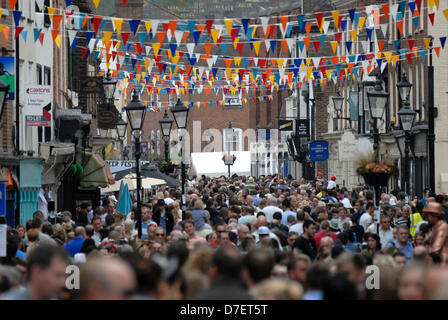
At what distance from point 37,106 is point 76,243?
11493 mm

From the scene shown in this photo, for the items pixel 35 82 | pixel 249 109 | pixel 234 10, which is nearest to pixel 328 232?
pixel 35 82

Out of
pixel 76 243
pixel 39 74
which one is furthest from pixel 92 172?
pixel 76 243

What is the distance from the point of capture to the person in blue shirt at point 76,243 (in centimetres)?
1547

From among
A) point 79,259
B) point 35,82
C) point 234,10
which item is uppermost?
point 234,10

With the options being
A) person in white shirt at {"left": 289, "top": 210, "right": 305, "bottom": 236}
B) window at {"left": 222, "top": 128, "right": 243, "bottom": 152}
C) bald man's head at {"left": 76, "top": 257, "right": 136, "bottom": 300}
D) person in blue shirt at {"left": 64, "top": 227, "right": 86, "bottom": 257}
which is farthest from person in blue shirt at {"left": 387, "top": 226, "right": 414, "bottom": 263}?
window at {"left": 222, "top": 128, "right": 243, "bottom": 152}

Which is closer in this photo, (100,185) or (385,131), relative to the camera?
(100,185)

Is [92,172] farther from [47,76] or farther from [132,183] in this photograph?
[47,76]

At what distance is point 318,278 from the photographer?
7297 mm

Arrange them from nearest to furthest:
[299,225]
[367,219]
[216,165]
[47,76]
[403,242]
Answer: [403,242] < [299,225] < [367,219] < [47,76] < [216,165]

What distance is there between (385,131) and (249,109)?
50.0 meters

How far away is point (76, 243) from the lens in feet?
51.2

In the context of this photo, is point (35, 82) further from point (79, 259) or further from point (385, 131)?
point (385, 131)

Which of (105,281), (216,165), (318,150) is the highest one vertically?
(318,150)

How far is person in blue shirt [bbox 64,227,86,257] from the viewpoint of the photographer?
50.8 ft
